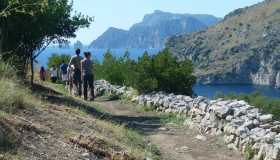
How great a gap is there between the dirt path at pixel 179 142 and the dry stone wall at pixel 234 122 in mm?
324

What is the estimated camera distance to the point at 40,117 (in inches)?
408

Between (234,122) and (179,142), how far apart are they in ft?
4.63

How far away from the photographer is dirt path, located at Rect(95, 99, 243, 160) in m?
12.3

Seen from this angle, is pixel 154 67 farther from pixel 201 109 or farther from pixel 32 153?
pixel 32 153

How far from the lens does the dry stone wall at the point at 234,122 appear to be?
38.6ft

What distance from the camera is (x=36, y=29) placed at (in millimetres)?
18781

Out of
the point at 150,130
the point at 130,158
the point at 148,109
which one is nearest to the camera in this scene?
the point at 130,158

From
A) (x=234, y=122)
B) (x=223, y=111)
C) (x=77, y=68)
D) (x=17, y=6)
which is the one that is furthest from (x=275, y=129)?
(x=77, y=68)

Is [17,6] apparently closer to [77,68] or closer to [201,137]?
[201,137]

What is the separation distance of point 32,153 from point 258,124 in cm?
713

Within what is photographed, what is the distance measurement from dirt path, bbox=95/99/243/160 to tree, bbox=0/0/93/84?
13.5ft

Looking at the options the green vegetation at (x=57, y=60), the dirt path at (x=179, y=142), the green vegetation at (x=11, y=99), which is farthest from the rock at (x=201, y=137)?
the green vegetation at (x=57, y=60)

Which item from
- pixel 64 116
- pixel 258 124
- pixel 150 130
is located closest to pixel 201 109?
pixel 150 130

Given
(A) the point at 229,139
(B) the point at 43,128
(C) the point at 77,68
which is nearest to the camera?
(B) the point at 43,128
